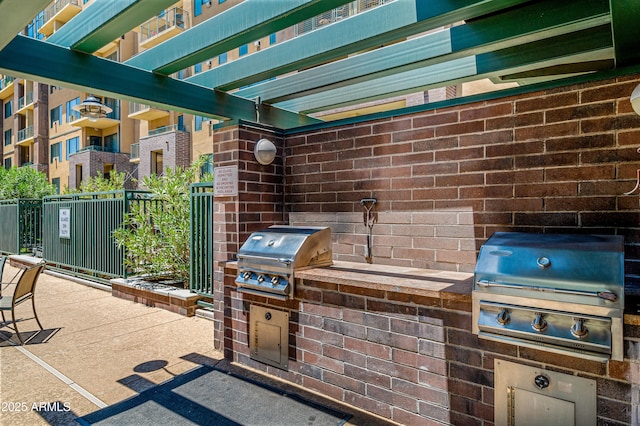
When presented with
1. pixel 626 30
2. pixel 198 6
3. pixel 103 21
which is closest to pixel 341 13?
pixel 103 21

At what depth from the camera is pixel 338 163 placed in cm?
412

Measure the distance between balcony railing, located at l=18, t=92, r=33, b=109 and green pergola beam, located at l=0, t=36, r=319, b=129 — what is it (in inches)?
1273

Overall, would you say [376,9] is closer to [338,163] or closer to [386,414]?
[338,163]

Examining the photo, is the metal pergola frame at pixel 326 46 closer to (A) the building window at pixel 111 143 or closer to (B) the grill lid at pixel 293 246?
(B) the grill lid at pixel 293 246

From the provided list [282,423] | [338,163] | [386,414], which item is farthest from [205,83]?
[386,414]

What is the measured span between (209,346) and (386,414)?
2.46m

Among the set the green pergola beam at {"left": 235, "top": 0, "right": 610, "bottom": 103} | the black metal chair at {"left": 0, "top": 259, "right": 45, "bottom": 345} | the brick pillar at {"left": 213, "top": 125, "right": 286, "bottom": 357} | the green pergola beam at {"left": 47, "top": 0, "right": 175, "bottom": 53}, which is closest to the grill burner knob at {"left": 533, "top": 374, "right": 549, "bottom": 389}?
the green pergola beam at {"left": 235, "top": 0, "right": 610, "bottom": 103}

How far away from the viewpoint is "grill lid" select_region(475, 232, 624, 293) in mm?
2088

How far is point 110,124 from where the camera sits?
81.0 feet

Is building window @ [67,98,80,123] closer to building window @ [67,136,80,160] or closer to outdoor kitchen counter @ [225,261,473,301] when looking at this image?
building window @ [67,136,80,160]

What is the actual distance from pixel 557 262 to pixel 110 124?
2765 cm

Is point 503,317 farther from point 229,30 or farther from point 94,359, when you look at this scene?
point 94,359

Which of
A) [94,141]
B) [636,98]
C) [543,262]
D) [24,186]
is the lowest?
[543,262]

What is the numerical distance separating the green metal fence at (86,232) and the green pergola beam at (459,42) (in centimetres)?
480
